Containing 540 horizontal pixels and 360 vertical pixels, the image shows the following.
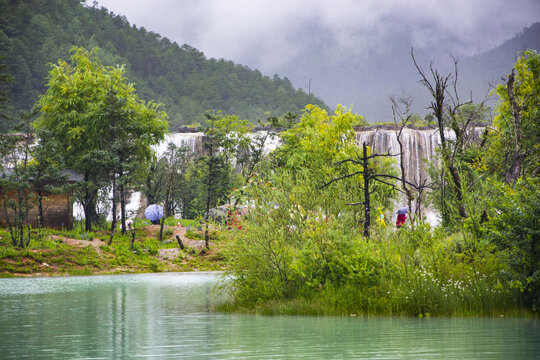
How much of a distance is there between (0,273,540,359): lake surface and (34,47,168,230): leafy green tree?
87.0 feet

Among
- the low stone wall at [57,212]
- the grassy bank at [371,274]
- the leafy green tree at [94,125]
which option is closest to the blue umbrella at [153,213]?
the leafy green tree at [94,125]

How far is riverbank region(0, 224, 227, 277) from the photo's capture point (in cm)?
3284

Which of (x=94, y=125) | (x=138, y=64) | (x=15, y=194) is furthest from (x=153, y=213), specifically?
(x=138, y=64)

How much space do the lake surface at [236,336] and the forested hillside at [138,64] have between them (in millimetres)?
86433

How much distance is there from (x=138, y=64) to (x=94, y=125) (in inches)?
4327

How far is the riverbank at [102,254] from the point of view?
32844mm

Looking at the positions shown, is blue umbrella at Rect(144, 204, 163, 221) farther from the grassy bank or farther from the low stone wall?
the grassy bank

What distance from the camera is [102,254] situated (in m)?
36.7

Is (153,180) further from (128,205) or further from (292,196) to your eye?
(292,196)

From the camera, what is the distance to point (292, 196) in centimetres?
1559

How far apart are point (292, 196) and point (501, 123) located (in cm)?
1879

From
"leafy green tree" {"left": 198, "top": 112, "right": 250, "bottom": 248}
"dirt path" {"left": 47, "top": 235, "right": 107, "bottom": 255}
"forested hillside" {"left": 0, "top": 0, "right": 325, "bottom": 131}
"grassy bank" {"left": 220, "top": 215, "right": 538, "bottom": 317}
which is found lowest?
"grassy bank" {"left": 220, "top": 215, "right": 538, "bottom": 317}

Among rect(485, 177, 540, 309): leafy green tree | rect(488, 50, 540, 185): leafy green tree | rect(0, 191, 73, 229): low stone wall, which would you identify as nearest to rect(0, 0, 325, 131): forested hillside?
rect(0, 191, 73, 229): low stone wall

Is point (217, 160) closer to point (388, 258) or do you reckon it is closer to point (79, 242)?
point (79, 242)
